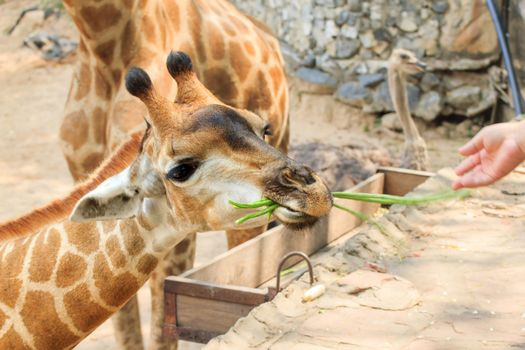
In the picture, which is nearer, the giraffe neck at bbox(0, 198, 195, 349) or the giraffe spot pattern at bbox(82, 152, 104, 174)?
the giraffe neck at bbox(0, 198, 195, 349)

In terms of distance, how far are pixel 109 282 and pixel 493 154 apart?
1852 mm

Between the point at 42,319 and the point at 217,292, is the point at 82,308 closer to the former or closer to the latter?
the point at 42,319

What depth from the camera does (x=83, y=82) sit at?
16.5 feet

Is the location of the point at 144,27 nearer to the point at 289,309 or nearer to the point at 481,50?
the point at 289,309

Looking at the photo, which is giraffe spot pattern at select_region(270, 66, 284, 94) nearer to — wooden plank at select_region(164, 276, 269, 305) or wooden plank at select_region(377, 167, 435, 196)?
wooden plank at select_region(377, 167, 435, 196)

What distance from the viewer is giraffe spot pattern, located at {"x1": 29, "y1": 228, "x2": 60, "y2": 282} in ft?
11.4

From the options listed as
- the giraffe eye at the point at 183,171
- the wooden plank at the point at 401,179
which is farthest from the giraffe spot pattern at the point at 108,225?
the wooden plank at the point at 401,179

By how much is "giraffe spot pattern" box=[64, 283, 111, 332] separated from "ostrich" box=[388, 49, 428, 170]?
485 cm

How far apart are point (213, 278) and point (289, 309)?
80 centimetres

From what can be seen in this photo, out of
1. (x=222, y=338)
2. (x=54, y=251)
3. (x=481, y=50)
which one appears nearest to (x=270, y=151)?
(x=222, y=338)

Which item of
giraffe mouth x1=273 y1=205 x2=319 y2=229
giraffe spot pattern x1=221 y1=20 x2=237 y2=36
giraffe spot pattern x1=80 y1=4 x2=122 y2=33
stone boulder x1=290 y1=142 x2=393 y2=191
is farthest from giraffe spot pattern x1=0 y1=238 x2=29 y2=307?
stone boulder x1=290 y1=142 x2=393 y2=191

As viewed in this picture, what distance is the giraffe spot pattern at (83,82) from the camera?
5.03m

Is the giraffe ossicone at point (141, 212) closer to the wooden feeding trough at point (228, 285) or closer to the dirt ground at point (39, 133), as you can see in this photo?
the wooden feeding trough at point (228, 285)

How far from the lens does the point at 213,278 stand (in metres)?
4.43
